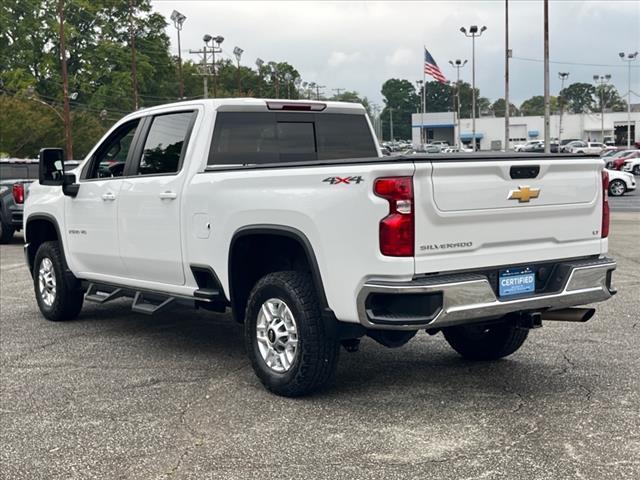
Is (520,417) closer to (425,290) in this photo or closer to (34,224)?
(425,290)

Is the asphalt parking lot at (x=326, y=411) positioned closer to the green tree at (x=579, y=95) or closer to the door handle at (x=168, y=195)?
the door handle at (x=168, y=195)

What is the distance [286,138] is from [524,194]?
2.33 meters

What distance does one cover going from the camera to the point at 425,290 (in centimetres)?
461

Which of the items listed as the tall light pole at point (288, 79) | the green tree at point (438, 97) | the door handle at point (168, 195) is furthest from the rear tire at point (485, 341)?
the green tree at point (438, 97)

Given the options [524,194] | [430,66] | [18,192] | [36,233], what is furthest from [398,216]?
[430,66]

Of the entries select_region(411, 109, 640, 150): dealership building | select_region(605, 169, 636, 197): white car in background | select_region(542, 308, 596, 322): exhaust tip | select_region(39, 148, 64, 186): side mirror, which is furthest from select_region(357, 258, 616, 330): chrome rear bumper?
select_region(411, 109, 640, 150): dealership building

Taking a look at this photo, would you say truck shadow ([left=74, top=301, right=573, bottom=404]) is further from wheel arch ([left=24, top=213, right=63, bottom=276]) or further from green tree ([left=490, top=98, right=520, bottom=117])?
green tree ([left=490, top=98, right=520, bottom=117])

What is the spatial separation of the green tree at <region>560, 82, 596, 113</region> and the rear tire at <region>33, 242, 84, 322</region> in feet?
591

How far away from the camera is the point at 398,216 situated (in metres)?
4.64

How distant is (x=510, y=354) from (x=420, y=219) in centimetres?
225

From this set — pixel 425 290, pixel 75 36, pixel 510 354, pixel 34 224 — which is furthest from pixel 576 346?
pixel 75 36

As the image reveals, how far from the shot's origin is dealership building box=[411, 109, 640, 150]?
374ft

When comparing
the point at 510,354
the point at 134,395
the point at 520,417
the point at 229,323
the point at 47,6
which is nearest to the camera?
the point at 520,417

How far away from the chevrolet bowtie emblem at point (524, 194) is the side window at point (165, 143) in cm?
265
